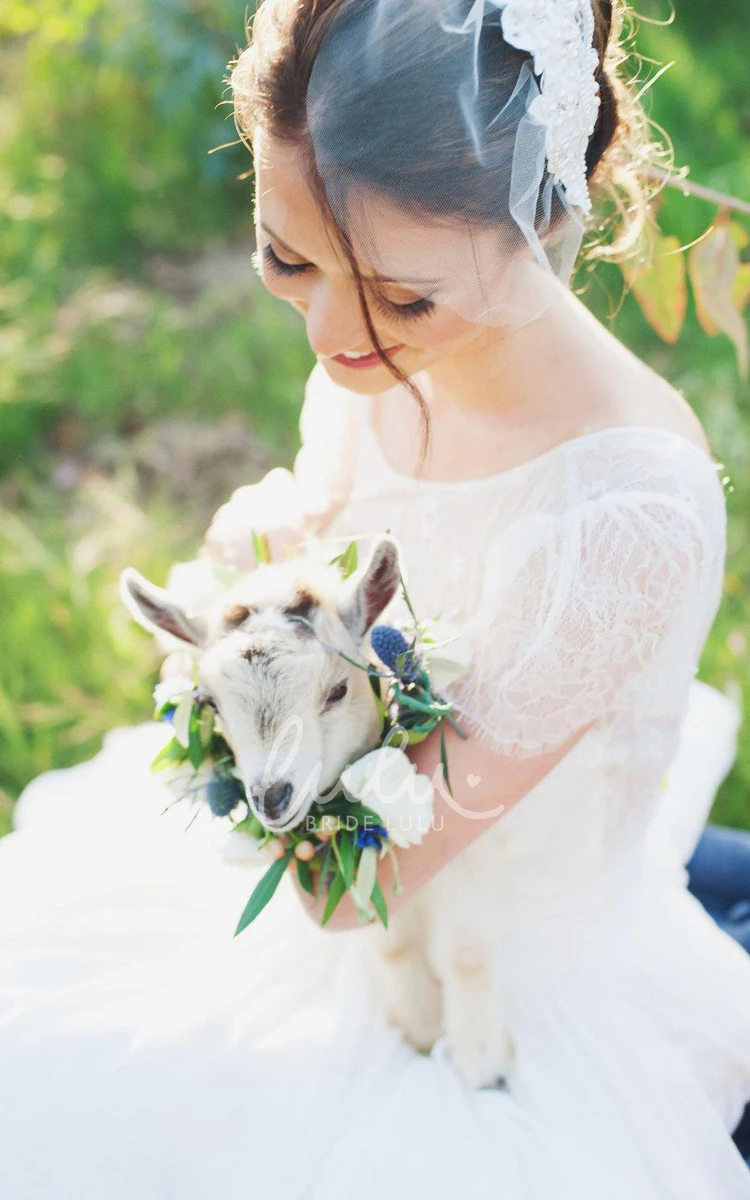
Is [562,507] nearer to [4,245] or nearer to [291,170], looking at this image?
[291,170]

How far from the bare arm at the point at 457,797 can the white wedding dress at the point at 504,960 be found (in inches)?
1.4

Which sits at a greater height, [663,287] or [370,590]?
[663,287]

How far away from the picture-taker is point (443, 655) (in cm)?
130

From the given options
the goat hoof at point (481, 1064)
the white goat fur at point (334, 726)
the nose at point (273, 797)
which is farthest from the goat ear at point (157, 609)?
the goat hoof at point (481, 1064)

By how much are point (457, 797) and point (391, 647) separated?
24cm

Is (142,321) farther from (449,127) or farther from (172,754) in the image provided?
(449,127)

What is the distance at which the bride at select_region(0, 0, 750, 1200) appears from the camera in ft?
3.74

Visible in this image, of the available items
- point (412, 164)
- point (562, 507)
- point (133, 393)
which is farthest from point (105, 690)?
point (412, 164)

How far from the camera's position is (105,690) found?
9.44 ft

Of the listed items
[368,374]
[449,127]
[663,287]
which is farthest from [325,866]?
[663,287]

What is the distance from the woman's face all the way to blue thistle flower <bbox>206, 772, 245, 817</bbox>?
52 cm

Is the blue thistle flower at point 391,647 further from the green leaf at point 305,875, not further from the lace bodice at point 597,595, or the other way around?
the green leaf at point 305,875

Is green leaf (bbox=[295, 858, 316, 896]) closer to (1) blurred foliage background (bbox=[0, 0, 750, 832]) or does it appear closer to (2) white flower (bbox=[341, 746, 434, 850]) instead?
(2) white flower (bbox=[341, 746, 434, 850])

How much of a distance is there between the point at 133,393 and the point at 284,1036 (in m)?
3.04
